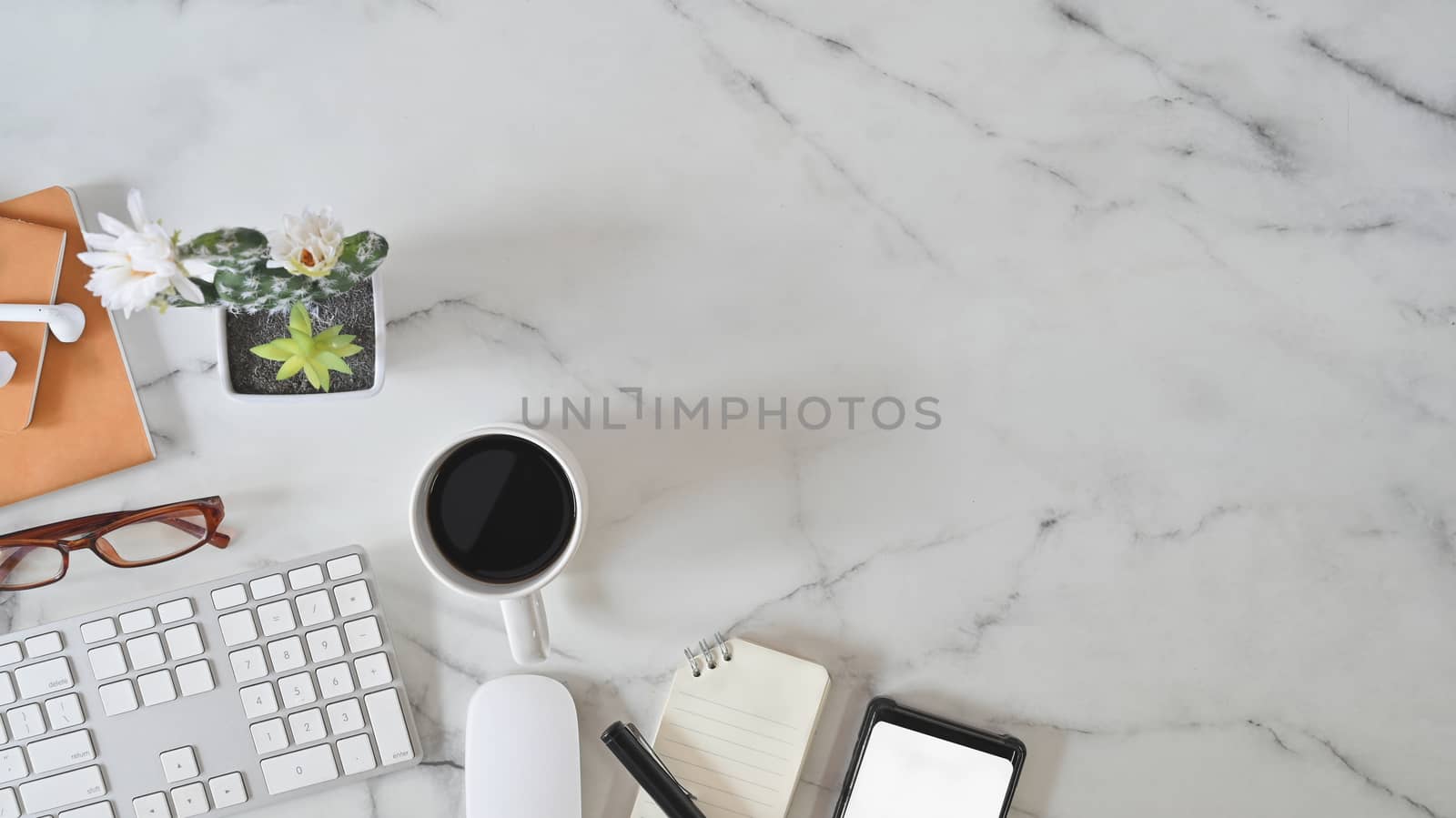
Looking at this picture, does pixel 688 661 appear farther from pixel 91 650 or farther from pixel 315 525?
pixel 91 650

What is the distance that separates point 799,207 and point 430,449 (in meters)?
0.36

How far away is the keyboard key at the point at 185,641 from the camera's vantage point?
0.77 m

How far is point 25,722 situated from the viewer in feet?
2.51

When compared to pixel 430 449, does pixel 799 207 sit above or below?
above

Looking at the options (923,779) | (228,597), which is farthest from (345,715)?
(923,779)

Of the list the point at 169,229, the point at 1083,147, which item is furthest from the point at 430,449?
the point at 1083,147

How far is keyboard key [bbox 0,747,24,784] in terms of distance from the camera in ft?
2.51

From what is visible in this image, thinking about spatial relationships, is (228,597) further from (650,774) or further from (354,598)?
(650,774)

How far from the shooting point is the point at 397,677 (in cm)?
78

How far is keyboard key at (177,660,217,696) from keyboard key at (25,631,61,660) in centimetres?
10

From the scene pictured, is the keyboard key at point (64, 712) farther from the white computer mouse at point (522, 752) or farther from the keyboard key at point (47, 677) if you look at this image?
the white computer mouse at point (522, 752)

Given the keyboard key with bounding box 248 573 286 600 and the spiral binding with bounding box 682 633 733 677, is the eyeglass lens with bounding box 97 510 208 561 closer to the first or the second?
the keyboard key with bounding box 248 573 286 600

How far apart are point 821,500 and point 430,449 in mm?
327

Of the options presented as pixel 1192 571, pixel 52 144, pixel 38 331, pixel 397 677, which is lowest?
pixel 397 677
